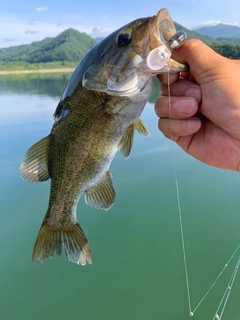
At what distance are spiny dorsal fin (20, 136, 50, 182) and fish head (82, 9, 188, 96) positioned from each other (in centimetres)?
57

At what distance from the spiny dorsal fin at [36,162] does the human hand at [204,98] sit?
0.84 meters

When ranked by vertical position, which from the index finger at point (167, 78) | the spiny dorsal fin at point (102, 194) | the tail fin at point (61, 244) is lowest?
the tail fin at point (61, 244)

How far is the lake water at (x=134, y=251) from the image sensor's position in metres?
5.43

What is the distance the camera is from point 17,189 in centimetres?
907

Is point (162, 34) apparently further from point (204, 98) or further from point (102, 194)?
point (102, 194)

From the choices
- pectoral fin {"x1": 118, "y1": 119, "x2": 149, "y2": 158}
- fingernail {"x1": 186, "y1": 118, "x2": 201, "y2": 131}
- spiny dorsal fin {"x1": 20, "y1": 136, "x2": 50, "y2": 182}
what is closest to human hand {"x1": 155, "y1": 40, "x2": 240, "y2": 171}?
fingernail {"x1": 186, "y1": 118, "x2": 201, "y2": 131}

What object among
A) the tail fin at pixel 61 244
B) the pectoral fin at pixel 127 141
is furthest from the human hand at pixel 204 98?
the tail fin at pixel 61 244

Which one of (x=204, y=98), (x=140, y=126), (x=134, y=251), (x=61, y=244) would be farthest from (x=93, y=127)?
(x=134, y=251)

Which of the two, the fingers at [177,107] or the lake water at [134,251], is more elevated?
the fingers at [177,107]

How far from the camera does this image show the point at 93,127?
2.02m

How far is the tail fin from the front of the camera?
2.40 m

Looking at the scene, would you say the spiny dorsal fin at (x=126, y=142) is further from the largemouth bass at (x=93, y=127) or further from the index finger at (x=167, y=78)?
the index finger at (x=167, y=78)

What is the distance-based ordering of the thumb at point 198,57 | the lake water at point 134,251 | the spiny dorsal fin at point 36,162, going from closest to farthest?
the thumb at point 198,57, the spiny dorsal fin at point 36,162, the lake water at point 134,251

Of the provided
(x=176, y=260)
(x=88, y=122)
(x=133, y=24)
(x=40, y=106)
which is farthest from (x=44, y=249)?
(x=40, y=106)
